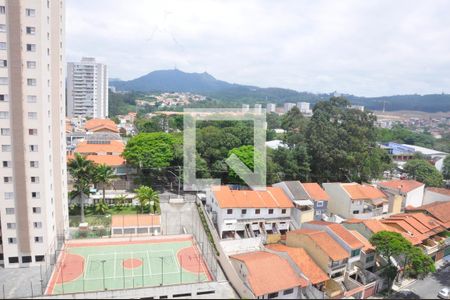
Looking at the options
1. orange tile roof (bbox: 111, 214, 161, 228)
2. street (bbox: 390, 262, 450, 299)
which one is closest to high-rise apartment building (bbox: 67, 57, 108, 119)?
orange tile roof (bbox: 111, 214, 161, 228)

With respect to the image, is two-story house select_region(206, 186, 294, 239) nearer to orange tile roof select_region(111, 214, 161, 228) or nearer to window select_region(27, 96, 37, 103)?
orange tile roof select_region(111, 214, 161, 228)

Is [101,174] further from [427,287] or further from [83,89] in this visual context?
[83,89]

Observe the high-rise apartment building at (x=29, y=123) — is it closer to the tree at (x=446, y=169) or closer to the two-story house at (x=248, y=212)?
the two-story house at (x=248, y=212)

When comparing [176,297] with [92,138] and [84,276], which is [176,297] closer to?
Answer: [84,276]

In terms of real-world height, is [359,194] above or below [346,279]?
above

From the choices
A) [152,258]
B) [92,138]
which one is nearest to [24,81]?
[152,258]

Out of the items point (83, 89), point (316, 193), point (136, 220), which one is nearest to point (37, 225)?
point (136, 220)

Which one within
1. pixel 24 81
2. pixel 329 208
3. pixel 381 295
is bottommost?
pixel 381 295
